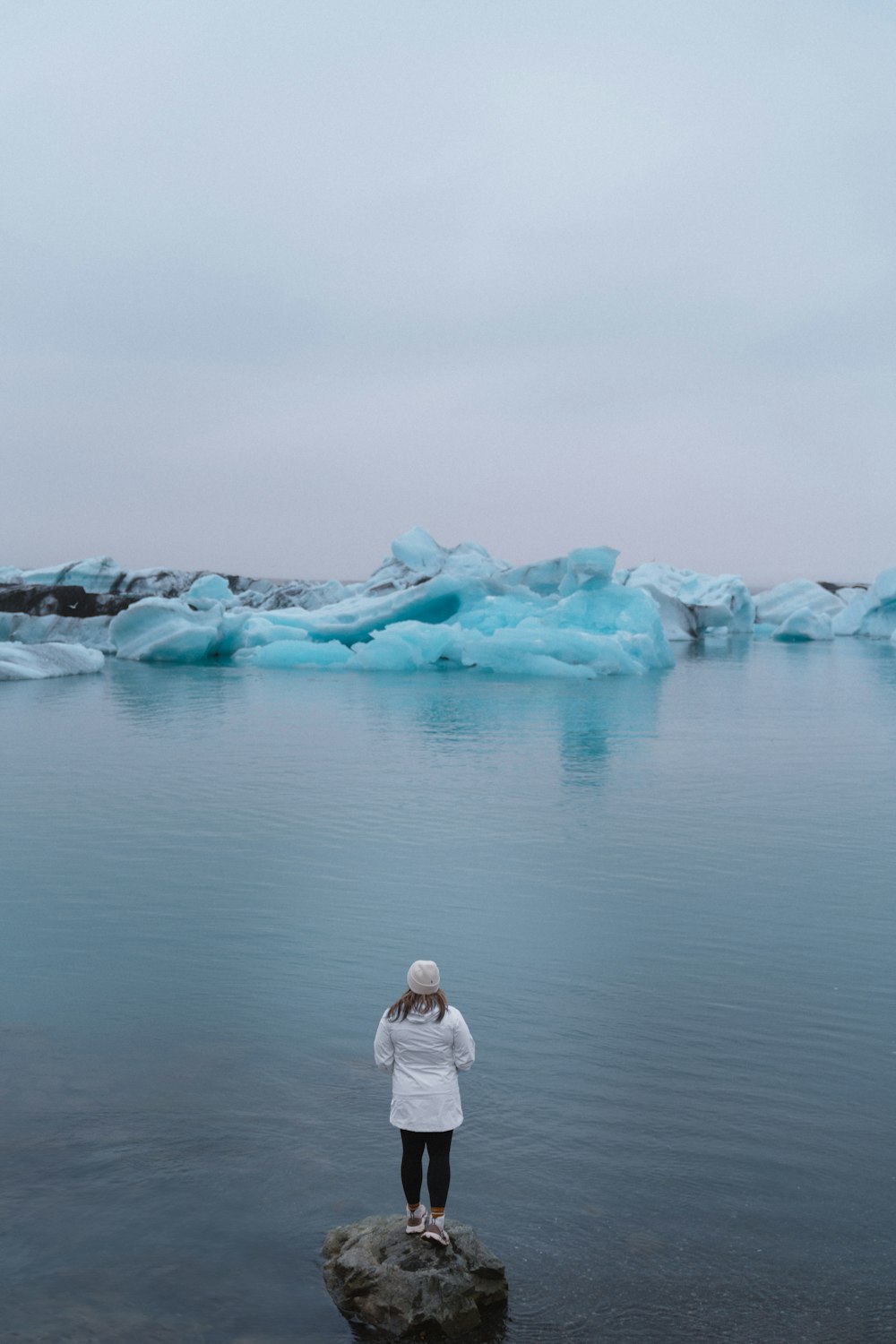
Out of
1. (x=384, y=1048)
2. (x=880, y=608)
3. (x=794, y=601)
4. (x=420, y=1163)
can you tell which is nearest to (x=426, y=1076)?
(x=384, y=1048)

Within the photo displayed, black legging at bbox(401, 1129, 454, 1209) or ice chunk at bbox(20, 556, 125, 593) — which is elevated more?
ice chunk at bbox(20, 556, 125, 593)

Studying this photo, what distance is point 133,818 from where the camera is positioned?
9773mm

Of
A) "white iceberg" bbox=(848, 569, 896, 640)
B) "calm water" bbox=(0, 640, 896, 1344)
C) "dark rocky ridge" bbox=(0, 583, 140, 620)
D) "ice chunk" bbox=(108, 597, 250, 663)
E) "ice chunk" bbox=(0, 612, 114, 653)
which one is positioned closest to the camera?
"calm water" bbox=(0, 640, 896, 1344)

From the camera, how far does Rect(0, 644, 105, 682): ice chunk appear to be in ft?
78.3

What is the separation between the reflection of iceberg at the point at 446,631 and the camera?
84.7 ft

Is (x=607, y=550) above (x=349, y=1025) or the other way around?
above

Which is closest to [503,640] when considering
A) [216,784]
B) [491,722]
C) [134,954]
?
[491,722]

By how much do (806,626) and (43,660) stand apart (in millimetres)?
28936

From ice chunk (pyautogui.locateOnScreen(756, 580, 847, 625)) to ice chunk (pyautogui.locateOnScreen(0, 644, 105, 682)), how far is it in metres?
31.5

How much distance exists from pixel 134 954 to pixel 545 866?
3090mm

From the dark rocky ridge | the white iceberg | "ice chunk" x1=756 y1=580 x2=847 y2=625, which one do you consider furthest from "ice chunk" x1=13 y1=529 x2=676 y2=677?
"ice chunk" x1=756 y1=580 x2=847 y2=625

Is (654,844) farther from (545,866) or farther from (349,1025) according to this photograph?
(349,1025)

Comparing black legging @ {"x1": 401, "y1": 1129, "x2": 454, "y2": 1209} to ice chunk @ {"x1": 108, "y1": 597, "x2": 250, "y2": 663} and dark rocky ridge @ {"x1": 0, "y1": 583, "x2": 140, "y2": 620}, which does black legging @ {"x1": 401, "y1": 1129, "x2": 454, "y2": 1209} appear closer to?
ice chunk @ {"x1": 108, "y1": 597, "x2": 250, "y2": 663}

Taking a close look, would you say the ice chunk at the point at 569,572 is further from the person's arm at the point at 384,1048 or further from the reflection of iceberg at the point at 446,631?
the person's arm at the point at 384,1048
